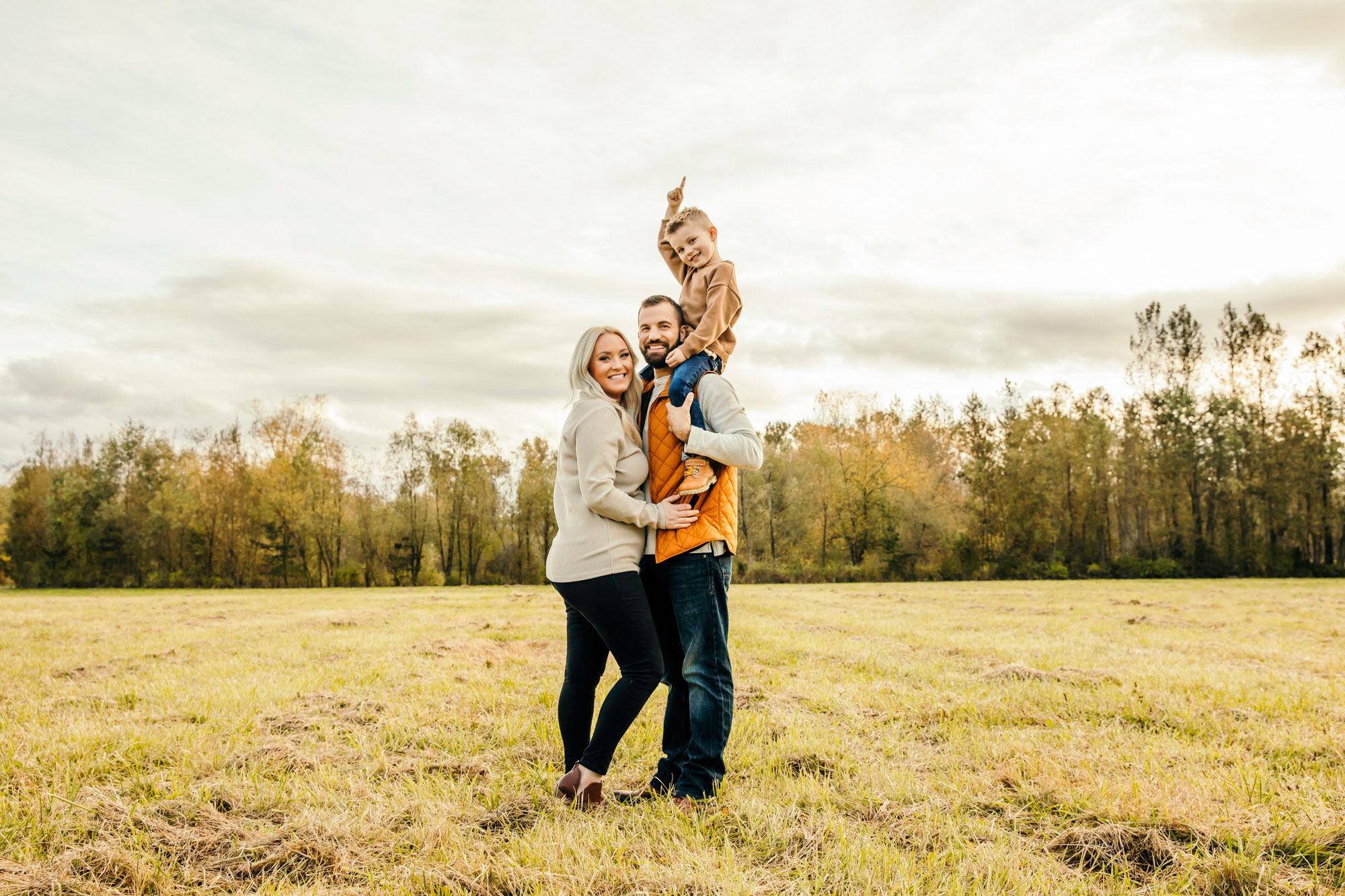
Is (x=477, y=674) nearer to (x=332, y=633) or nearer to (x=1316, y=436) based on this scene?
(x=332, y=633)

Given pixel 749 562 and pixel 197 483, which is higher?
pixel 197 483

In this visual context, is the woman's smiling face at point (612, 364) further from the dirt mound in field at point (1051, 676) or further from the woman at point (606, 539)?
the dirt mound in field at point (1051, 676)

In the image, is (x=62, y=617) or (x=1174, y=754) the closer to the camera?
(x=1174, y=754)

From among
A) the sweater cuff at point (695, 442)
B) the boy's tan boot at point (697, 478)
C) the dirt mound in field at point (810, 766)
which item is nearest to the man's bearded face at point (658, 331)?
the sweater cuff at point (695, 442)

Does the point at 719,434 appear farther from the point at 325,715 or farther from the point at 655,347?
the point at 325,715

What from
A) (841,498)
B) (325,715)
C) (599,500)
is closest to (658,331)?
(599,500)

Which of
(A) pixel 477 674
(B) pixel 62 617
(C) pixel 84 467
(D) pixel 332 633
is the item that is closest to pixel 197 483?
(C) pixel 84 467

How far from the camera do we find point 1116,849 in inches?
123

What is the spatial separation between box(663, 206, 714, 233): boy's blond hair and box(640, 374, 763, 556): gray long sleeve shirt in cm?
88

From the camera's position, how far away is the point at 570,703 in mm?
3842

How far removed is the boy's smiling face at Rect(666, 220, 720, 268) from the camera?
13.3 ft

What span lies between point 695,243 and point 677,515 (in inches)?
59.1

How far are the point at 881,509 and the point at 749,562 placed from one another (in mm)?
7275

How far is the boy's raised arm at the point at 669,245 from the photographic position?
4387mm
